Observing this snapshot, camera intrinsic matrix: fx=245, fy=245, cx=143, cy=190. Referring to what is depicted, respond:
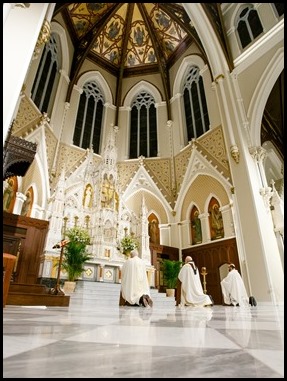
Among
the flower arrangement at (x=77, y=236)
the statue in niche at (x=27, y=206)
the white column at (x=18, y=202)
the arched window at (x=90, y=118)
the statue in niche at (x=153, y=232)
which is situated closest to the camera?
the flower arrangement at (x=77, y=236)

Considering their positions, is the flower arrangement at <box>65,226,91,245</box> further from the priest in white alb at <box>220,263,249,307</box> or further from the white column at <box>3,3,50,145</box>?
the white column at <box>3,3,50,145</box>

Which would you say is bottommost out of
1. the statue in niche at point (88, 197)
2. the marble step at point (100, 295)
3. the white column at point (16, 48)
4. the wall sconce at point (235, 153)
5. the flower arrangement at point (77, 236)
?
the marble step at point (100, 295)

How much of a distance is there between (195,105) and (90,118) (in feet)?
22.9

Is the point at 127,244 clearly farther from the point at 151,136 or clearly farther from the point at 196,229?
the point at 151,136

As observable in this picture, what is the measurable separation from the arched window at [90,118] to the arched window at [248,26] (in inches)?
377

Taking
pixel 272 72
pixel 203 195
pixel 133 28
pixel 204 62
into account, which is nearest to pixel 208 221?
pixel 203 195

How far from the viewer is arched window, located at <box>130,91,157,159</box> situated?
16.1 metres

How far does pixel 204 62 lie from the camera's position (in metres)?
15.0

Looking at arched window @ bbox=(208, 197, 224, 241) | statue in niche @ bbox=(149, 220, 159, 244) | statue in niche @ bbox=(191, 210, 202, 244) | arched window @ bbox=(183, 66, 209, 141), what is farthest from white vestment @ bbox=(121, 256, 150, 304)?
arched window @ bbox=(183, 66, 209, 141)

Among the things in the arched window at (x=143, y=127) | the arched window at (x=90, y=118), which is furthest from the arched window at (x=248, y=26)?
the arched window at (x=90, y=118)

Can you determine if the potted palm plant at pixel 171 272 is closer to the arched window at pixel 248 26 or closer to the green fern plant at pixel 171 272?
the green fern plant at pixel 171 272

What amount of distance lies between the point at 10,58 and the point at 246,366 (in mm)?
4084

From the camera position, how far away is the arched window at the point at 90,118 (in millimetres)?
15352

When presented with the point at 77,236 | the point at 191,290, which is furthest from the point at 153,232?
the point at 191,290
